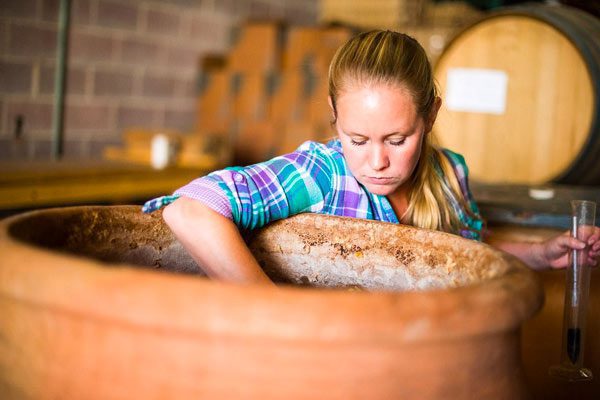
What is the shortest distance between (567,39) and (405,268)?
152cm

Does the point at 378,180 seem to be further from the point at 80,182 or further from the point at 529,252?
the point at 80,182

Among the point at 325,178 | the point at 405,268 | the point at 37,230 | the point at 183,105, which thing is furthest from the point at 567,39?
the point at 183,105

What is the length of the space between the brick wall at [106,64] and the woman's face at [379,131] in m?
2.12

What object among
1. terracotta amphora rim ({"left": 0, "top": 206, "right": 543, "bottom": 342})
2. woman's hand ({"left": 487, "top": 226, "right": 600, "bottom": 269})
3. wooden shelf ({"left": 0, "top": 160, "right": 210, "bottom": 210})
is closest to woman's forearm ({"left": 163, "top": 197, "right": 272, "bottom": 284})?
terracotta amphora rim ({"left": 0, "top": 206, "right": 543, "bottom": 342})

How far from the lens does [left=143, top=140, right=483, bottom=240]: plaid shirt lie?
110cm

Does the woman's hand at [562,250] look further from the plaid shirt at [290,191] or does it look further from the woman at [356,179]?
the plaid shirt at [290,191]

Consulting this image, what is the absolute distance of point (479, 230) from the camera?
1511 mm

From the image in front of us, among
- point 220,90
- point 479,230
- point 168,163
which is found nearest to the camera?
point 479,230

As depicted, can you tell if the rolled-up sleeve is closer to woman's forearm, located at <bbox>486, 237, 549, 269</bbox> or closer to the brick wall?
woman's forearm, located at <bbox>486, 237, 549, 269</bbox>

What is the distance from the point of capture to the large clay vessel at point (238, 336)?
1.87 feet

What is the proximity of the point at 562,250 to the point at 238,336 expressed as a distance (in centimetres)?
96

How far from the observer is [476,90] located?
250 centimetres

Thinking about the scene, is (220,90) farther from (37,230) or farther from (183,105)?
(37,230)

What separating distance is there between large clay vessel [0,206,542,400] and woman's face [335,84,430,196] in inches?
19.6
